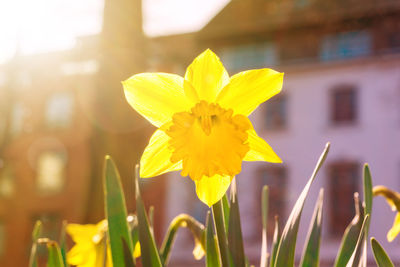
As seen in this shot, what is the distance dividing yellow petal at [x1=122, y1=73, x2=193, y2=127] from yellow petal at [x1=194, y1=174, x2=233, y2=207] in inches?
4.9

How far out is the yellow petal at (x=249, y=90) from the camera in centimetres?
94

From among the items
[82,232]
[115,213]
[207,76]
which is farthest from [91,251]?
[207,76]

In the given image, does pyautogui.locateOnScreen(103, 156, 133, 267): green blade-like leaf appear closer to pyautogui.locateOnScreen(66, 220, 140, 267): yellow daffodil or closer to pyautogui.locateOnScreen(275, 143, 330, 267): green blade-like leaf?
pyautogui.locateOnScreen(66, 220, 140, 267): yellow daffodil

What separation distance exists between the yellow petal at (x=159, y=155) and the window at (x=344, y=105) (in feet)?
37.9

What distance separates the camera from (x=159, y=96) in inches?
37.3

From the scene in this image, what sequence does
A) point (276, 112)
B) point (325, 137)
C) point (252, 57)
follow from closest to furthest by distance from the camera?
point (325, 137)
point (276, 112)
point (252, 57)

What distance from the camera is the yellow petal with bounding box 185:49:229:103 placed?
947 mm

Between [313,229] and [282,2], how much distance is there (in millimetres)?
12826

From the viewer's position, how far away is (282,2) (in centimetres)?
1334

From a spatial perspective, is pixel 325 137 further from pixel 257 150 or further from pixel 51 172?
pixel 257 150

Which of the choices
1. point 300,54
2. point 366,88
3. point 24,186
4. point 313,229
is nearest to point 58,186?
point 24,186

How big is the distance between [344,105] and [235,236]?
1169 cm

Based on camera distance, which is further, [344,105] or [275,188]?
[275,188]

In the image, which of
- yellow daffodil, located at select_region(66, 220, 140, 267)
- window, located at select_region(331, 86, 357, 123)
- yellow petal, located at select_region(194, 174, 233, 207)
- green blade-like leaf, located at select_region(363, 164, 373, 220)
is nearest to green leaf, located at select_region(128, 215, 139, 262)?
yellow daffodil, located at select_region(66, 220, 140, 267)
